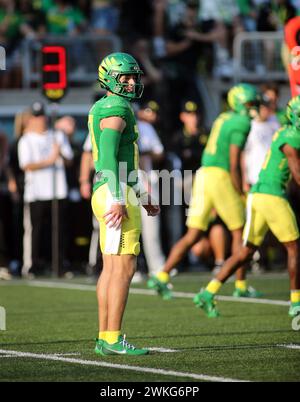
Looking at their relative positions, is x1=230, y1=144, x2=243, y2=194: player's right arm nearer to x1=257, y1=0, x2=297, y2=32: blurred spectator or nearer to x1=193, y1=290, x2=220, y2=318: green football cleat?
x1=193, y1=290, x2=220, y2=318: green football cleat

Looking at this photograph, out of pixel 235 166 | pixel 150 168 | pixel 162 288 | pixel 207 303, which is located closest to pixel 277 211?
pixel 207 303

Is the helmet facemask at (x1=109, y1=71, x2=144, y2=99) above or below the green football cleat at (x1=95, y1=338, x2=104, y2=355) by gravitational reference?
above

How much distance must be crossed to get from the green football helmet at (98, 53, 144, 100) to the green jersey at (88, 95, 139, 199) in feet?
0.27

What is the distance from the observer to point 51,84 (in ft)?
61.0

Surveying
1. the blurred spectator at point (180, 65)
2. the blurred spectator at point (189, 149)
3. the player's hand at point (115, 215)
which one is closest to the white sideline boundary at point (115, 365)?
the player's hand at point (115, 215)

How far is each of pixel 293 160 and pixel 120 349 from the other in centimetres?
332

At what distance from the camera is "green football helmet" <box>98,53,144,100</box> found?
33.4 feet

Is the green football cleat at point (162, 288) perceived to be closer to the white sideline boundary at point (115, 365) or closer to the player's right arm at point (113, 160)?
the white sideline boundary at point (115, 365)

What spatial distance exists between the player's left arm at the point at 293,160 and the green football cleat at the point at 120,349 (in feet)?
10.1

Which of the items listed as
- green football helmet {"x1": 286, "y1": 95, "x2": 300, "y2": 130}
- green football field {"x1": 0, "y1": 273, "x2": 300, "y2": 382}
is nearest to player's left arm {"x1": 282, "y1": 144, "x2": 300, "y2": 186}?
green football helmet {"x1": 286, "y1": 95, "x2": 300, "y2": 130}

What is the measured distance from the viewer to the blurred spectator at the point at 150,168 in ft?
58.2

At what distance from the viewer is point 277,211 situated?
1309 cm

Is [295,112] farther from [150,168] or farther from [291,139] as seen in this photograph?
[150,168]
